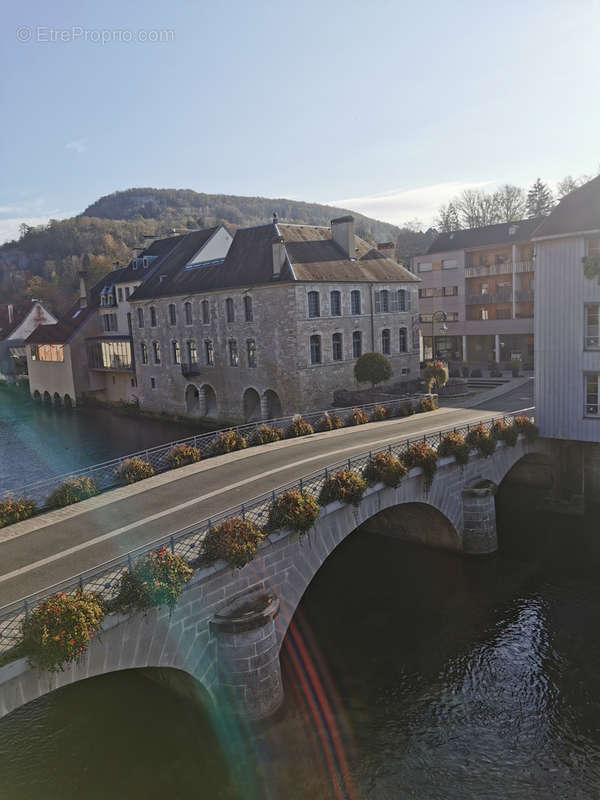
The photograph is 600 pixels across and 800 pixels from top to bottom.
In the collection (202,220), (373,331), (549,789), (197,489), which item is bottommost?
(549,789)

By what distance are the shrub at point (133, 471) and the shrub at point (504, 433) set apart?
47.5 feet

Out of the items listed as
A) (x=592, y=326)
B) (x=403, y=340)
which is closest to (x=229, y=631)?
(x=592, y=326)

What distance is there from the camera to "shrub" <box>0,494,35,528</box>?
17578mm

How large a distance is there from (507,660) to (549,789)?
4982 mm

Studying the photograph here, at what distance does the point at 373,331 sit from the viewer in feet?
162

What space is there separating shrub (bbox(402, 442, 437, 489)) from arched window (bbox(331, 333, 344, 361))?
24.1 metres

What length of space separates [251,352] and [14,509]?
31755 mm

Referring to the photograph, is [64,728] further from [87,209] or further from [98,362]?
[87,209]

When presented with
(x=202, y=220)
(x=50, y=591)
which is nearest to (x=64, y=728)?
(x=50, y=591)

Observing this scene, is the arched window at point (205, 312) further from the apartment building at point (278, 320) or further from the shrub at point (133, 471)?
the shrub at point (133, 471)

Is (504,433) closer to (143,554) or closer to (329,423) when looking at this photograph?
(329,423)

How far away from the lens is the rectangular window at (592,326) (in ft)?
91.4

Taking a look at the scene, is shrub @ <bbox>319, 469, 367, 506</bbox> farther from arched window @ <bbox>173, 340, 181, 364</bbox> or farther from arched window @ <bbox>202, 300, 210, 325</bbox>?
arched window @ <bbox>173, 340, 181, 364</bbox>

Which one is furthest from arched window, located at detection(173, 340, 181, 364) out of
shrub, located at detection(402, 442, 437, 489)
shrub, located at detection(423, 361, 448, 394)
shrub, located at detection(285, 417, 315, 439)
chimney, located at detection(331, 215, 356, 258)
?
shrub, located at detection(402, 442, 437, 489)
